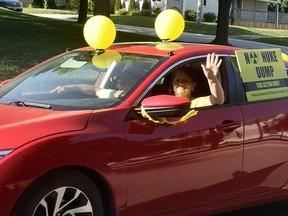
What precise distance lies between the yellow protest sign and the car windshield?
2.86 ft

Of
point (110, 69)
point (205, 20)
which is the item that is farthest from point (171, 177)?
point (205, 20)

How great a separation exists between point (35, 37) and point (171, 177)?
14.7m

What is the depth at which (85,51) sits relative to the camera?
4914 millimetres

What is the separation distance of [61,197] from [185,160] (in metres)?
1.02

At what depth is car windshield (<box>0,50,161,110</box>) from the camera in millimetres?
4082

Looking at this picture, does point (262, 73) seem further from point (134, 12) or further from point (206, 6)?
point (206, 6)

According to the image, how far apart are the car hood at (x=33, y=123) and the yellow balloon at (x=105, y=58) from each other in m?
0.79

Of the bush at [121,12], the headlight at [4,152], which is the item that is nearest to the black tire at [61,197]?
the headlight at [4,152]

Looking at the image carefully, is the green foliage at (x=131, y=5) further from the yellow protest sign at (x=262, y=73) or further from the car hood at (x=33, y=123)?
the car hood at (x=33, y=123)

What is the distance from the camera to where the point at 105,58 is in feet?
15.0

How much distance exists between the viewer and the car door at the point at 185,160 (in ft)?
12.6

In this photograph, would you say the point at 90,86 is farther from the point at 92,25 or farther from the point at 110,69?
the point at 92,25

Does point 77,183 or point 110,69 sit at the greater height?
point 110,69

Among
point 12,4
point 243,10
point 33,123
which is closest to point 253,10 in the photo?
point 243,10
